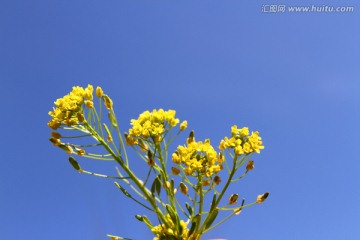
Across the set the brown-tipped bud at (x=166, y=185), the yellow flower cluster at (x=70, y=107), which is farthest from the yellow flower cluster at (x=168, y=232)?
the yellow flower cluster at (x=70, y=107)

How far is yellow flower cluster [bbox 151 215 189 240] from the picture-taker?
214 cm

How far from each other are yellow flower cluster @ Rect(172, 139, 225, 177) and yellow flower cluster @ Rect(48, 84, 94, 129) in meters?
0.54

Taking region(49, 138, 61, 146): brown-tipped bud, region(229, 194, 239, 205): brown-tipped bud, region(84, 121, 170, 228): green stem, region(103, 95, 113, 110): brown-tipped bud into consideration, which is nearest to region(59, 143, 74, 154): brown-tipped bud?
region(49, 138, 61, 146): brown-tipped bud

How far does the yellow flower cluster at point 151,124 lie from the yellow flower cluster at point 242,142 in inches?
11.6

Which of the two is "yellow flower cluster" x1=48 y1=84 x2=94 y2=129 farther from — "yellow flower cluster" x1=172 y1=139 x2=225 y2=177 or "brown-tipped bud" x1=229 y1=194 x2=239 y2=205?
"brown-tipped bud" x1=229 y1=194 x2=239 y2=205

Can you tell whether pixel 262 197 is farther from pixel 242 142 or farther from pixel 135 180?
pixel 135 180

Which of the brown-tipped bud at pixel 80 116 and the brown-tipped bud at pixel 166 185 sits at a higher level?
the brown-tipped bud at pixel 80 116

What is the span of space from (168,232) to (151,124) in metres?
0.57

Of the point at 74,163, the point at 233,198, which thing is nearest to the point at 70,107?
the point at 74,163

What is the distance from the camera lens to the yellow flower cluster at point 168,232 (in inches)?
84.1

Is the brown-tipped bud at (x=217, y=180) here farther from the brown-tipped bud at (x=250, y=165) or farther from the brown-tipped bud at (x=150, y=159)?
the brown-tipped bud at (x=150, y=159)

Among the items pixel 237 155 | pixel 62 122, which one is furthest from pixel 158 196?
pixel 62 122

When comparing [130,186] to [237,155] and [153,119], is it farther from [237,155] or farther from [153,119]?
[237,155]

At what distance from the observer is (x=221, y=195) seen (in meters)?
2.14
